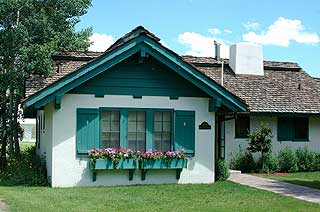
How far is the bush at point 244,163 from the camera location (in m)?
21.1

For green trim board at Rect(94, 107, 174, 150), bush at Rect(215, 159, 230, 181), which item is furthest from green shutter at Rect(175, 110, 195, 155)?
bush at Rect(215, 159, 230, 181)

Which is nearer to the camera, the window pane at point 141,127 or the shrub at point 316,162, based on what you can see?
the window pane at point 141,127

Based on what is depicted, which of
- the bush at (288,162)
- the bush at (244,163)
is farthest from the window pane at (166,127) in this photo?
the bush at (288,162)

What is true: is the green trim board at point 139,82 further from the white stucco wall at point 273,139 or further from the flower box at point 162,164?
the white stucco wall at point 273,139

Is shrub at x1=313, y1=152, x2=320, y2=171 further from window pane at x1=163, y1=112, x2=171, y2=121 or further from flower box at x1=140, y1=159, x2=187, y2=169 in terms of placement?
window pane at x1=163, y1=112, x2=171, y2=121

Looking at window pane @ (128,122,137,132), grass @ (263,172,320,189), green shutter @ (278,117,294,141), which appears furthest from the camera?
green shutter @ (278,117,294,141)

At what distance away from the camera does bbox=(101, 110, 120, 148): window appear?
15.6 m

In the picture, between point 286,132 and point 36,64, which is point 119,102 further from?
point 286,132

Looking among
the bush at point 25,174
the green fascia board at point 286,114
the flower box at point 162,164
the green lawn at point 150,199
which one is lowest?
the green lawn at point 150,199

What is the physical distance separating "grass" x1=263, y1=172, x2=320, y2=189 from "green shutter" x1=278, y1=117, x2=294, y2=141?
220 cm

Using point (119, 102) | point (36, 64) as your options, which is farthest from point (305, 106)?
point (36, 64)

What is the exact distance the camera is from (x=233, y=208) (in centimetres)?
1144

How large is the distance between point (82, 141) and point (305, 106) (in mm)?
11548

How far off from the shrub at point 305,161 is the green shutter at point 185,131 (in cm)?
728
